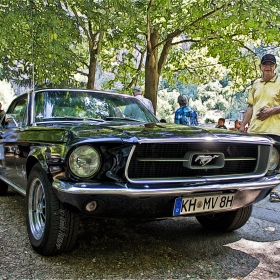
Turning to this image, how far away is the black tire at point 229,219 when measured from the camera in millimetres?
3516

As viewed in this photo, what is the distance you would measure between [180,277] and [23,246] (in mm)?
1463

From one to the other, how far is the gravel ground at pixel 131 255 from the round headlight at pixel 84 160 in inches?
30.5

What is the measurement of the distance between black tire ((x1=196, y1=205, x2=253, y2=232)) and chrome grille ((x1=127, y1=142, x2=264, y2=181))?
24.7 inches

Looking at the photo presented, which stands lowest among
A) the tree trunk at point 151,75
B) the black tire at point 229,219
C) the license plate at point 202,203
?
the black tire at point 229,219

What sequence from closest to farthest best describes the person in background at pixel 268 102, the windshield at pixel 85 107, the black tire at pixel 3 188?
1. the windshield at pixel 85 107
2. the person in background at pixel 268 102
3. the black tire at pixel 3 188

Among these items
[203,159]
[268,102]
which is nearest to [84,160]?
[203,159]

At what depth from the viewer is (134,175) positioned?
2.60m

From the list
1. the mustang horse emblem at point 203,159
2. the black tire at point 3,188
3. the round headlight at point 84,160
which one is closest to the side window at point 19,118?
the black tire at point 3,188

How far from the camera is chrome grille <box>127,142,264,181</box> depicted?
2611 mm

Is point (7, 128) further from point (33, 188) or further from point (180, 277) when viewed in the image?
point (180, 277)

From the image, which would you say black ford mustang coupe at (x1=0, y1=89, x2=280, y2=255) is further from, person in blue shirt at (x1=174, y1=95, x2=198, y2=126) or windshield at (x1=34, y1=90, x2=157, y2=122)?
person in blue shirt at (x1=174, y1=95, x2=198, y2=126)

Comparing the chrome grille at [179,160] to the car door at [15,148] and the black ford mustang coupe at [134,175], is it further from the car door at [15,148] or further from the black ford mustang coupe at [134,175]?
the car door at [15,148]

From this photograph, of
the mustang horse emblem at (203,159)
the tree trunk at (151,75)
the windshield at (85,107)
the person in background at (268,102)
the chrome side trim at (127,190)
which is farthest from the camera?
the tree trunk at (151,75)

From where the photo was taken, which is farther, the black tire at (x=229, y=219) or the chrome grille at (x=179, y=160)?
the black tire at (x=229, y=219)
